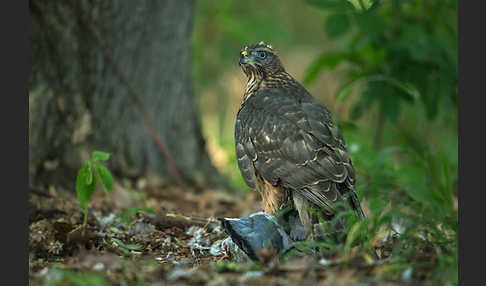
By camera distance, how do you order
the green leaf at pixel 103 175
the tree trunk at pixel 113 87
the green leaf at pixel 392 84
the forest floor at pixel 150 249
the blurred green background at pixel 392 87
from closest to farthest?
the forest floor at pixel 150 249 → the blurred green background at pixel 392 87 → the green leaf at pixel 103 175 → the tree trunk at pixel 113 87 → the green leaf at pixel 392 84

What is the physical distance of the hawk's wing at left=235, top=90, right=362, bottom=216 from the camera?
3572mm

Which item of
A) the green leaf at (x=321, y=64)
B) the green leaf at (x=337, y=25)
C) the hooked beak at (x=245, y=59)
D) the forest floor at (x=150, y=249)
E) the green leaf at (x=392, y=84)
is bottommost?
the forest floor at (x=150, y=249)

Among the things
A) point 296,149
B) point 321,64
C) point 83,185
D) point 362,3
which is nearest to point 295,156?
point 296,149

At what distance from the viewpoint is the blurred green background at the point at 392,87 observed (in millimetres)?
3412

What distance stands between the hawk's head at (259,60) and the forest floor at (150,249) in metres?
1.32

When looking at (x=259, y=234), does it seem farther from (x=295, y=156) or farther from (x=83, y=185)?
(x=83, y=185)

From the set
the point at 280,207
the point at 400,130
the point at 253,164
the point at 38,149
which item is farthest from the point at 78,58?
the point at 400,130

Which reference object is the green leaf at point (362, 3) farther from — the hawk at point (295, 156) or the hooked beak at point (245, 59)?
the hooked beak at point (245, 59)

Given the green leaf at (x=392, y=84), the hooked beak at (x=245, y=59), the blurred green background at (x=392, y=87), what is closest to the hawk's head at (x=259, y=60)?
the hooked beak at (x=245, y=59)

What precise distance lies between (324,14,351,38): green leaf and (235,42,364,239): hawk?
890 millimetres

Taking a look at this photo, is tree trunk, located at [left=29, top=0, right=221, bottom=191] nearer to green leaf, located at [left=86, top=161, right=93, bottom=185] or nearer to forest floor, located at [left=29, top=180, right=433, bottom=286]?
forest floor, located at [left=29, top=180, right=433, bottom=286]

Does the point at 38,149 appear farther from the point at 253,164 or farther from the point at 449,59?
the point at 449,59

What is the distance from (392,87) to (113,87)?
2772mm

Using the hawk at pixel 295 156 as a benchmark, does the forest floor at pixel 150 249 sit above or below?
below
